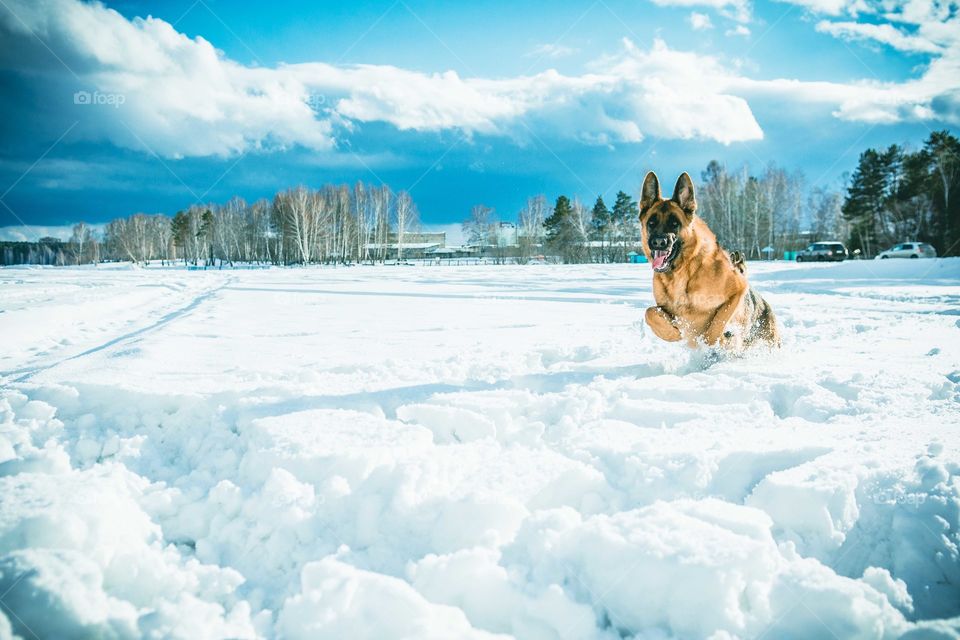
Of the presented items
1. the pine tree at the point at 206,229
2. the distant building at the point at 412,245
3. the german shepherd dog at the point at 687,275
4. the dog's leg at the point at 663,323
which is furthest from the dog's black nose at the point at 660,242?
the pine tree at the point at 206,229

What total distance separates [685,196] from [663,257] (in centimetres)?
49

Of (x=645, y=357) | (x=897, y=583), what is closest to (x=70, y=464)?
(x=897, y=583)

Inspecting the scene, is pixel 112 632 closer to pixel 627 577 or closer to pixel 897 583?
pixel 627 577

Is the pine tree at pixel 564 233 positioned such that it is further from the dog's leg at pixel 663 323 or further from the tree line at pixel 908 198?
the dog's leg at pixel 663 323

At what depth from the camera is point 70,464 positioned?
2.14 m

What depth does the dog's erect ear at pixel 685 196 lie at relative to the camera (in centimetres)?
335

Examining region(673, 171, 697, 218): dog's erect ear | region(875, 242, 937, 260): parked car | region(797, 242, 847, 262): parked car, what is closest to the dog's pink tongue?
region(673, 171, 697, 218): dog's erect ear

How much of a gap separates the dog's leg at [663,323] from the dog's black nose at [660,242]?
50cm

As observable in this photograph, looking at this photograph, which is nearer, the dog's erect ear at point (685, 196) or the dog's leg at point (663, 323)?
the dog's erect ear at point (685, 196)

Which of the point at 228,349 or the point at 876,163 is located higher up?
the point at 876,163

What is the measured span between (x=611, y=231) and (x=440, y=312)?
1968 inches

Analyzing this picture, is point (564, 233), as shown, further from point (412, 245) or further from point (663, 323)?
point (663, 323)

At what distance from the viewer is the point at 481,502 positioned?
1.72 metres

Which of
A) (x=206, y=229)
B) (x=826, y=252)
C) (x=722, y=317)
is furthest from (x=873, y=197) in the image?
(x=206, y=229)
